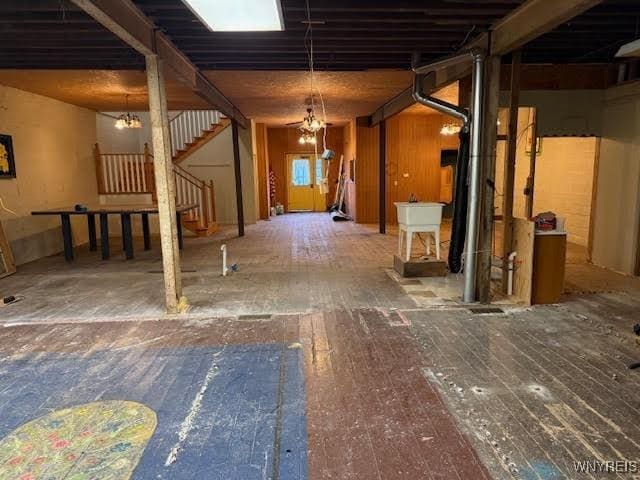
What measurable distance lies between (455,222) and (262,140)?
9.29 metres

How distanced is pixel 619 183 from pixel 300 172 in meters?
10.7

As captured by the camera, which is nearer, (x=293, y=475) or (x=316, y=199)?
(x=293, y=475)

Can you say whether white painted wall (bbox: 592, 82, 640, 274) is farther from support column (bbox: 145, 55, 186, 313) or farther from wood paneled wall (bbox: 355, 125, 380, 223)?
wood paneled wall (bbox: 355, 125, 380, 223)

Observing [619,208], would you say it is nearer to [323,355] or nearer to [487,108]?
[487,108]

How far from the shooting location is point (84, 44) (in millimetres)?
4473

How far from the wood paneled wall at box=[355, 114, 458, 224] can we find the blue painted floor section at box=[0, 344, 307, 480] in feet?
27.2

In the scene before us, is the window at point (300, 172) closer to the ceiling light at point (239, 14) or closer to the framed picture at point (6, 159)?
the framed picture at point (6, 159)

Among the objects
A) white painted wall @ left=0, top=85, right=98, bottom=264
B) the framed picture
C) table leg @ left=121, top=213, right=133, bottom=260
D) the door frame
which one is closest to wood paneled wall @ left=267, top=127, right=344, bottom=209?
the door frame

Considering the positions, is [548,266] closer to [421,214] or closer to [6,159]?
[421,214]

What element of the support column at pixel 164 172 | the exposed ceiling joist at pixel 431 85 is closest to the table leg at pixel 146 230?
the support column at pixel 164 172

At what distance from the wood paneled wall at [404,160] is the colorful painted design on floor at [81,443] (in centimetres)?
926

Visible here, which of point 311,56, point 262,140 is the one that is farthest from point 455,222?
point 262,140

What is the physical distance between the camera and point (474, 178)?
3.98 m

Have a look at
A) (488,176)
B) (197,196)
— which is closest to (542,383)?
(488,176)
